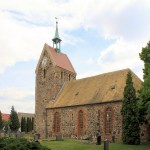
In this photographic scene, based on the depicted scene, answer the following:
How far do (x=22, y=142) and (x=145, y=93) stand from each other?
523 inches

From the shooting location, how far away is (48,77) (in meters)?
44.9

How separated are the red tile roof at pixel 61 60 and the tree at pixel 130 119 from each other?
18078mm

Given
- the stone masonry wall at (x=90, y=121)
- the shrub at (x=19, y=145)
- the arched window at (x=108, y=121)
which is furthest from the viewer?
the arched window at (x=108, y=121)

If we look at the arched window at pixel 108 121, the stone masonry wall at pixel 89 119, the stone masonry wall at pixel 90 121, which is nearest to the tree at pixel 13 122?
the stone masonry wall at pixel 90 121

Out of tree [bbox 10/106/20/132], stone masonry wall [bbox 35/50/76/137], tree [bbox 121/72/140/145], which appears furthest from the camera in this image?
tree [bbox 10/106/20/132]

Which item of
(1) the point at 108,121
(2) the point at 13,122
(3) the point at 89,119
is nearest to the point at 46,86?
(3) the point at 89,119

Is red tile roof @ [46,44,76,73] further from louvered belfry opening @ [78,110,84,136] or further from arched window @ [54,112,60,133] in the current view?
louvered belfry opening @ [78,110,84,136]

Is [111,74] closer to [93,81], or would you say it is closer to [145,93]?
[93,81]

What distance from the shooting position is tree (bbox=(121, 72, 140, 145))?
89.4ft

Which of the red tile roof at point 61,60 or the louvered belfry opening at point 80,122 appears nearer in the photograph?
the louvered belfry opening at point 80,122

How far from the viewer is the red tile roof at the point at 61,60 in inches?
1778

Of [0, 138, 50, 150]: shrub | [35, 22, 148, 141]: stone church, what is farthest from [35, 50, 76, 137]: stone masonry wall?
[0, 138, 50, 150]: shrub

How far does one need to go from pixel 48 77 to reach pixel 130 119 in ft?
65.5

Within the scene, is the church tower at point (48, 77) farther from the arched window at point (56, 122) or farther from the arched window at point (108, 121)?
the arched window at point (108, 121)
